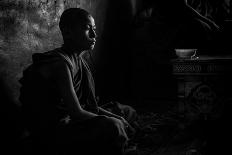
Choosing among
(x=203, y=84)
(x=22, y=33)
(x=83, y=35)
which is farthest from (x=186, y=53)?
(x=22, y=33)

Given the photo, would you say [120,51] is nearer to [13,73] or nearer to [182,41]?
[182,41]

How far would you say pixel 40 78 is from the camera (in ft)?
9.93

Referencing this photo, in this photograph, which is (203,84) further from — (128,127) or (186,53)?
(128,127)

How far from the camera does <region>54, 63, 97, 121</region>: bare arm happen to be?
303 cm

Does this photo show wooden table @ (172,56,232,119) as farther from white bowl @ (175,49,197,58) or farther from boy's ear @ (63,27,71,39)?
boy's ear @ (63,27,71,39)

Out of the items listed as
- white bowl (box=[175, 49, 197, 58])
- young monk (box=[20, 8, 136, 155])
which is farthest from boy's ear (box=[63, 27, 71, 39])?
white bowl (box=[175, 49, 197, 58])

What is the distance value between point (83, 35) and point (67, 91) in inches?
19.9

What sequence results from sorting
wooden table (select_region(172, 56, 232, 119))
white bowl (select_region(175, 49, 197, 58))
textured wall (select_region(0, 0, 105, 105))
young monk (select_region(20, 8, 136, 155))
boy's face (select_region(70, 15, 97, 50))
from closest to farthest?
young monk (select_region(20, 8, 136, 155)) < boy's face (select_region(70, 15, 97, 50)) < textured wall (select_region(0, 0, 105, 105)) < wooden table (select_region(172, 56, 232, 119)) < white bowl (select_region(175, 49, 197, 58))

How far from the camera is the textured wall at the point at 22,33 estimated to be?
11.6 feet

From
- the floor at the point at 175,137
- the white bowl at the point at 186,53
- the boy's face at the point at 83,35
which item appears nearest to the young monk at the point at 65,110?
the boy's face at the point at 83,35

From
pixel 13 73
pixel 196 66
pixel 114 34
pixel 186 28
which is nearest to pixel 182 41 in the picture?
pixel 186 28

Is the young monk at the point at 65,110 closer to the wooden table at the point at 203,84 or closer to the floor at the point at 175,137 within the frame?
the floor at the point at 175,137

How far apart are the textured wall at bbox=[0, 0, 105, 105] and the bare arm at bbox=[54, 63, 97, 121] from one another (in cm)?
75

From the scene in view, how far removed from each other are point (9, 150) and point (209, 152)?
1.89 m
